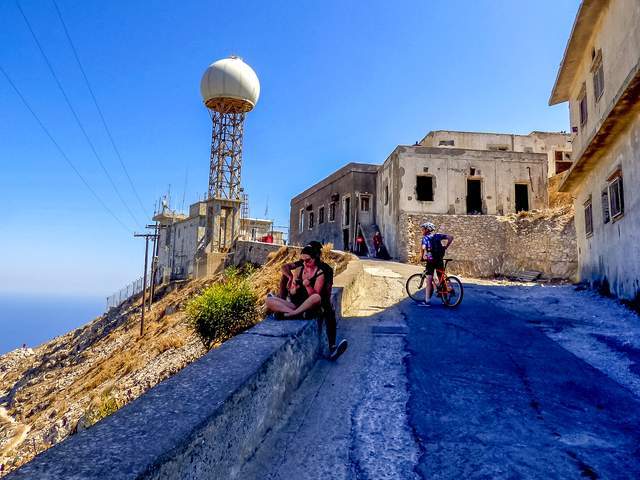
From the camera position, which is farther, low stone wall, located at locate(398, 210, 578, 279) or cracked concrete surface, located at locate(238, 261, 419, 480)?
low stone wall, located at locate(398, 210, 578, 279)

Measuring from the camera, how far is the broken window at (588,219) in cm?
1204

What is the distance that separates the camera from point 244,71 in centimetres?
3544

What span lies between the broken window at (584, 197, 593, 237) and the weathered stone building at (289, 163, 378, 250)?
13959 mm

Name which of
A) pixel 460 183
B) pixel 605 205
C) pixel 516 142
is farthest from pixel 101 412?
pixel 516 142

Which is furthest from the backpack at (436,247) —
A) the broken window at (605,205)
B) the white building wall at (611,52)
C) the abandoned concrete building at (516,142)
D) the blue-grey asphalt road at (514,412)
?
the abandoned concrete building at (516,142)

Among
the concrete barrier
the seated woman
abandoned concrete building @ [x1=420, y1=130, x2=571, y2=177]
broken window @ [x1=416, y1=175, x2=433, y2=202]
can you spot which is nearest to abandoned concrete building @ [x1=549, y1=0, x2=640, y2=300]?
the seated woman

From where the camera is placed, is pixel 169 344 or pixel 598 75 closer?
pixel 598 75

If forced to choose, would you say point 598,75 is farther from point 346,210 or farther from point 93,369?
point 93,369

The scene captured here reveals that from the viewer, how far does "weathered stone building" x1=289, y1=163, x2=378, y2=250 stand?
2669 centimetres

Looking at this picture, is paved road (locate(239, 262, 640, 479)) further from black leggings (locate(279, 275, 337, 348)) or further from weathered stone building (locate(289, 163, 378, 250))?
weathered stone building (locate(289, 163, 378, 250))

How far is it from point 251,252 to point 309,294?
26050mm

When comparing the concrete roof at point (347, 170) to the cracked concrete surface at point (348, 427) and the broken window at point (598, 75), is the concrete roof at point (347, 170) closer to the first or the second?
the broken window at point (598, 75)

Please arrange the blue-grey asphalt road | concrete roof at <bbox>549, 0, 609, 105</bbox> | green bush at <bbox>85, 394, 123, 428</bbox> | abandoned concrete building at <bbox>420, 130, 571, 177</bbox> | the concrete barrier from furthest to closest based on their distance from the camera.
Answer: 1. abandoned concrete building at <bbox>420, 130, 571, 177</bbox>
2. concrete roof at <bbox>549, 0, 609, 105</bbox>
3. green bush at <bbox>85, 394, 123, 428</bbox>
4. the blue-grey asphalt road
5. the concrete barrier

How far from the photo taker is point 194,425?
7.07 feet
